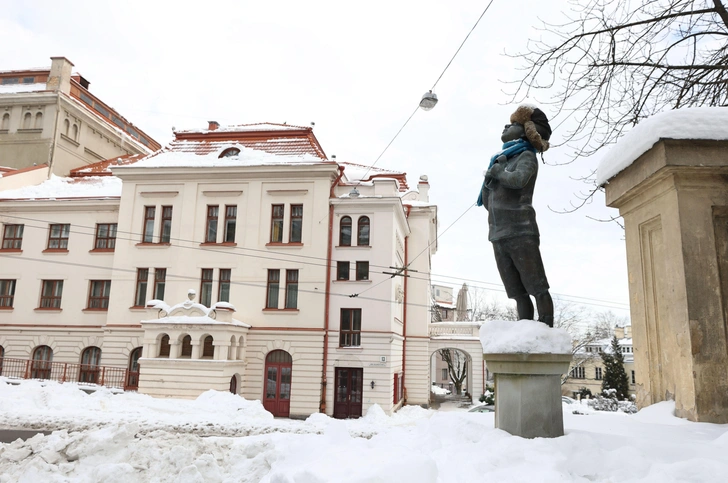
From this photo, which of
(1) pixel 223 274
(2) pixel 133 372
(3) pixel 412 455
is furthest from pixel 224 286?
(3) pixel 412 455

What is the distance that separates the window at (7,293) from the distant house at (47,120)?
7.99 m

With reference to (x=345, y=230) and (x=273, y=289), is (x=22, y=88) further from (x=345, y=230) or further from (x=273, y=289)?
(x=345, y=230)

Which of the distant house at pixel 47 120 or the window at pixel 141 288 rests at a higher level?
the distant house at pixel 47 120

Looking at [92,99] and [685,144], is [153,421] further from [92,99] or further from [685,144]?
[92,99]

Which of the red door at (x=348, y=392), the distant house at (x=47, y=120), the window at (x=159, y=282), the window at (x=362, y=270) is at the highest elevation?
the distant house at (x=47, y=120)

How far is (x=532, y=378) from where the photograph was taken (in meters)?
3.87

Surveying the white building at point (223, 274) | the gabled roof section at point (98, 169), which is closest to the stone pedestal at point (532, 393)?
the white building at point (223, 274)

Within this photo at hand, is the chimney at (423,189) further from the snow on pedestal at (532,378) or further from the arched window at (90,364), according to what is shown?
the snow on pedestal at (532,378)

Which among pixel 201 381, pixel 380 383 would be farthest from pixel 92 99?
pixel 380 383

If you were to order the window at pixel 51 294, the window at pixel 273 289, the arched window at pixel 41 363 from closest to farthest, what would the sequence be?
the window at pixel 273 289
the arched window at pixel 41 363
the window at pixel 51 294

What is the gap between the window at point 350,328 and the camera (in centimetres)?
2577

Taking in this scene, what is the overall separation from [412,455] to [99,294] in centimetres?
2925

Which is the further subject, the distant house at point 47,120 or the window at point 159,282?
the distant house at point 47,120

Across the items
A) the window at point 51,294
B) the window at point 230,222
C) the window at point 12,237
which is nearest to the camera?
the window at point 230,222
